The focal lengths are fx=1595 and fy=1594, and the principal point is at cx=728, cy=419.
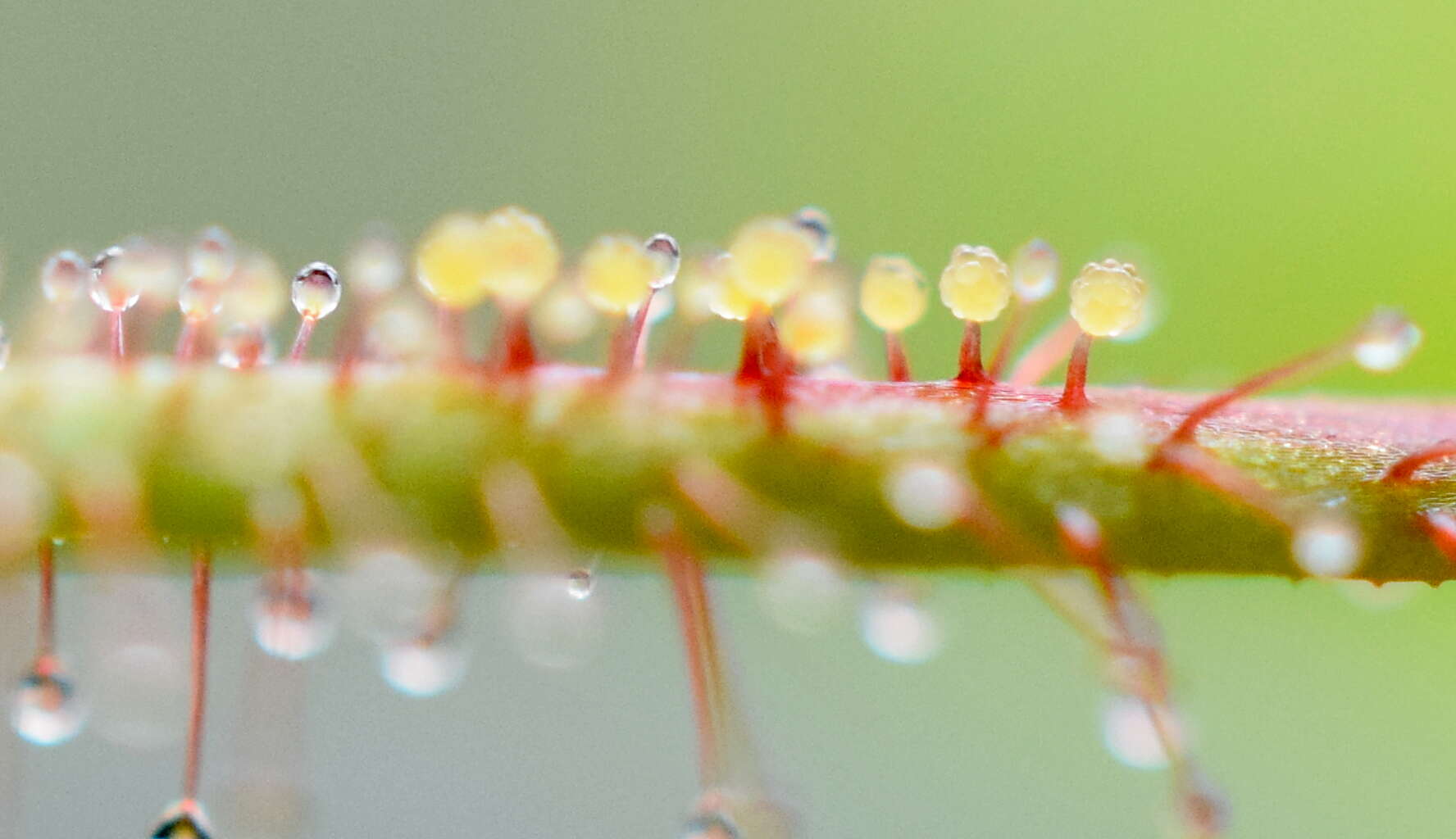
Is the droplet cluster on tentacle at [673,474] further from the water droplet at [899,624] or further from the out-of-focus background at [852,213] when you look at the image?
the out-of-focus background at [852,213]

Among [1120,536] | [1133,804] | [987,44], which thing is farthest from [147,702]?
[987,44]

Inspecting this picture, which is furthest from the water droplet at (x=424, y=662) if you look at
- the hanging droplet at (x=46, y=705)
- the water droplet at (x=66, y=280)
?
the water droplet at (x=66, y=280)

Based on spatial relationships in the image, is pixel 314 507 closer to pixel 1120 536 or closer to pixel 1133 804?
pixel 1120 536

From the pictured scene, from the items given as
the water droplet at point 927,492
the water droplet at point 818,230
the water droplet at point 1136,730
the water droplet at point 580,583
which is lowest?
the water droplet at point 1136,730

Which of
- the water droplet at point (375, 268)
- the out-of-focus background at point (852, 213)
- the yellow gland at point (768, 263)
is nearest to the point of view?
the yellow gland at point (768, 263)

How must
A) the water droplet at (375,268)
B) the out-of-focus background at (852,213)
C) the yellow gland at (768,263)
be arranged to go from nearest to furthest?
the yellow gland at (768,263), the water droplet at (375,268), the out-of-focus background at (852,213)
